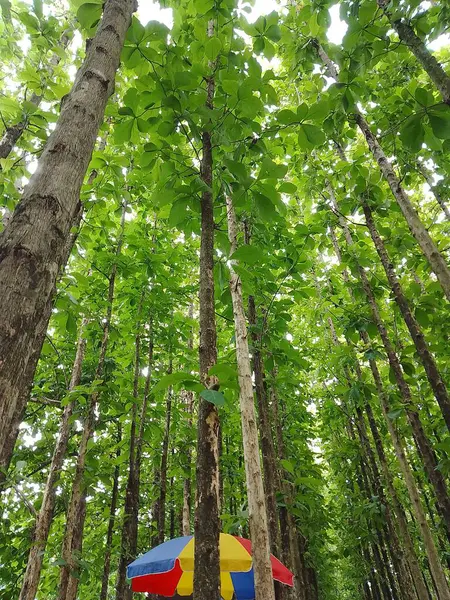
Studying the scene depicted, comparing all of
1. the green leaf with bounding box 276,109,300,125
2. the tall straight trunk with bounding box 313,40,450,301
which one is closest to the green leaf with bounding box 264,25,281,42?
the green leaf with bounding box 276,109,300,125

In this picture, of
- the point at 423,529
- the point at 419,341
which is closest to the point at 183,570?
the point at 423,529

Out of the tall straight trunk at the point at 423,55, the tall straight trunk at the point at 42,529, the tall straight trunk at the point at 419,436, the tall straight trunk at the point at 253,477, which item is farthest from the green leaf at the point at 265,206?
Result: the tall straight trunk at the point at 42,529

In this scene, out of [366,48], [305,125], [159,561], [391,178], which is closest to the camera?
[305,125]

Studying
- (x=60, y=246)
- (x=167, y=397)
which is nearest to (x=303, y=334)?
(x=167, y=397)

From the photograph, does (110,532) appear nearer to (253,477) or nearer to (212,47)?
(253,477)

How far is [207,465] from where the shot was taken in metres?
1.84

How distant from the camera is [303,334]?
13.8m

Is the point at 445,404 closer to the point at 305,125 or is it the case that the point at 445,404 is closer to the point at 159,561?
the point at 305,125

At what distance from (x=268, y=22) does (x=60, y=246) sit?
285 cm

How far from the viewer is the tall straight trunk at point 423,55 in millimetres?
3201

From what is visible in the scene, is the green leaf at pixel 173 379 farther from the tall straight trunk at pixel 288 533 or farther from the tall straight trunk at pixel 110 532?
the tall straight trunk at pixel 110 532

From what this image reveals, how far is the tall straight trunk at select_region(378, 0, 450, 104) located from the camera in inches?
126

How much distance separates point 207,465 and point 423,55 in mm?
3858

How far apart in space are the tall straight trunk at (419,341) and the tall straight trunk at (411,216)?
645 millimetres
